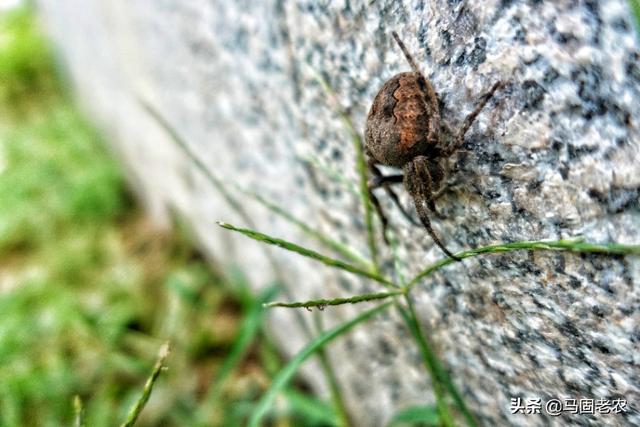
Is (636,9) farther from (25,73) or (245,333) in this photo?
(25,73)

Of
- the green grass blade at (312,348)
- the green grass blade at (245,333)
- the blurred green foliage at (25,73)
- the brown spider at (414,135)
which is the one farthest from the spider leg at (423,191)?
the blurred green foliage at (25,73)

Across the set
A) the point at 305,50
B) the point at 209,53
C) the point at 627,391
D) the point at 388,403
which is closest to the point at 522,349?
the point at 627,391

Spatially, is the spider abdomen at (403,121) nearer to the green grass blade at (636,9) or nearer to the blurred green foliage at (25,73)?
the green grass blade at (636,9)

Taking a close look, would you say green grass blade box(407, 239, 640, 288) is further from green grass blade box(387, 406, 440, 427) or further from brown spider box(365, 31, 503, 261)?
green grass blade box(387, 406, 440, 427)

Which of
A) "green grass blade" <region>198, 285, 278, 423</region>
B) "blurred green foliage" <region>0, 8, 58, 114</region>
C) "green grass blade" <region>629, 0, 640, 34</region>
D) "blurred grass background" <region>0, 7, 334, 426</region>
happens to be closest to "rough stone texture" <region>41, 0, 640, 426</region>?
"green grass blade" <region>629, 0, 640, 34</region>

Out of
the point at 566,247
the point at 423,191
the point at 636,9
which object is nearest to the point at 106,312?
the point at 423,191

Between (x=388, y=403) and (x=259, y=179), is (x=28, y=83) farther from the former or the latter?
(x=388, y=403)
